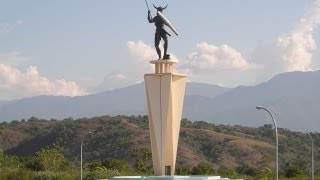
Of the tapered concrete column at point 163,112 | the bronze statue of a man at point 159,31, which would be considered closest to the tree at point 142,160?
the bronze statue of a man at point 159,31

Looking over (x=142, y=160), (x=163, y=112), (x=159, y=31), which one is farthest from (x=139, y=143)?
(x=163, y=112)

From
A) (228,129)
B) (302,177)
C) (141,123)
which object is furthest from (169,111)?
(228,129)

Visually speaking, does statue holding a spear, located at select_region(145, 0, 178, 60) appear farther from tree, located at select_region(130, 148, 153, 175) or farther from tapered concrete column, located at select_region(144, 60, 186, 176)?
tree, located at select_region(130, 148, 153, 175)

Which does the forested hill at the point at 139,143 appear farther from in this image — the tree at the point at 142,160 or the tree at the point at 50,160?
the tree at the point at 50,160

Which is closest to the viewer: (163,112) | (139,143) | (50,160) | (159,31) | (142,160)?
(163,112)

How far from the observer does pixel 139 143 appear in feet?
307

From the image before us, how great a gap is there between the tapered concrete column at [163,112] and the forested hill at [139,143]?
2236 inches

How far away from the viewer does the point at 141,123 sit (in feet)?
375

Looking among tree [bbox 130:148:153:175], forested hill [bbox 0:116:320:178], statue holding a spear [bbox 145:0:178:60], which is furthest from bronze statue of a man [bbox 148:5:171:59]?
forested hill [bbox 0:116:320:178]

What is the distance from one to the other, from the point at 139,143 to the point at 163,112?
6619 centimetres

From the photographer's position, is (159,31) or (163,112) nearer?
(163,112)

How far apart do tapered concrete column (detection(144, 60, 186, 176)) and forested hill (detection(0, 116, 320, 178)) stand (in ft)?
186

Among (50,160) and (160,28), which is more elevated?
(160,28)

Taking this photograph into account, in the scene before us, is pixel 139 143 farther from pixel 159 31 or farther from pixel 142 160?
pixel 159 31
